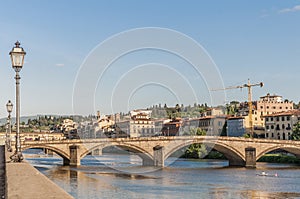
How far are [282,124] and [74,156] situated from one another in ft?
161

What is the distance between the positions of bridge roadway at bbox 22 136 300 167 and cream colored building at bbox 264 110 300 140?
1130 inches

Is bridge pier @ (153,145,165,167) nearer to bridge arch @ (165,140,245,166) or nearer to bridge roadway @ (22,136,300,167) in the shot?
bridge roadway @ (22,136,300,167)

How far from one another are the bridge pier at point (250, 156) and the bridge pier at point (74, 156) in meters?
19.7

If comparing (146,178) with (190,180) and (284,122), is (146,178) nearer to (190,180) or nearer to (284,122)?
(190,180)

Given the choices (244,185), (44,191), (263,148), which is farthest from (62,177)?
(44,191)

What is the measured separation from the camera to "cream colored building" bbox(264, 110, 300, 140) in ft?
284

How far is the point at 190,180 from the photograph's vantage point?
3703cm

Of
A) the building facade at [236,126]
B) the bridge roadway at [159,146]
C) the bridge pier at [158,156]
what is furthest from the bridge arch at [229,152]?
the building facade at [236,126]

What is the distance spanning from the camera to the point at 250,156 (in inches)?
2189

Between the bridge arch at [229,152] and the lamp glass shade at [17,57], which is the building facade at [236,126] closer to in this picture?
the bridge arch at [229,152]

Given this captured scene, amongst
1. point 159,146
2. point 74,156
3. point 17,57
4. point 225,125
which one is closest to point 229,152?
point 159,146

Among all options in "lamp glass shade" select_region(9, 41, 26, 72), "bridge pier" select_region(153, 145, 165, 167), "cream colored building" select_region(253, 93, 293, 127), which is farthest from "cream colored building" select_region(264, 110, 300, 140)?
"lamp glass shade" select_region(9, 41, 26, 72)

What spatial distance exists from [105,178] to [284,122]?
56713 millimetres

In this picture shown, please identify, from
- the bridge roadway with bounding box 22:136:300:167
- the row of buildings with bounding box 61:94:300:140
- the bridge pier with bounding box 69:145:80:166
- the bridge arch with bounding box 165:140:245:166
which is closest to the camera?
the bridge pier with bounding box 69:145:80:166
